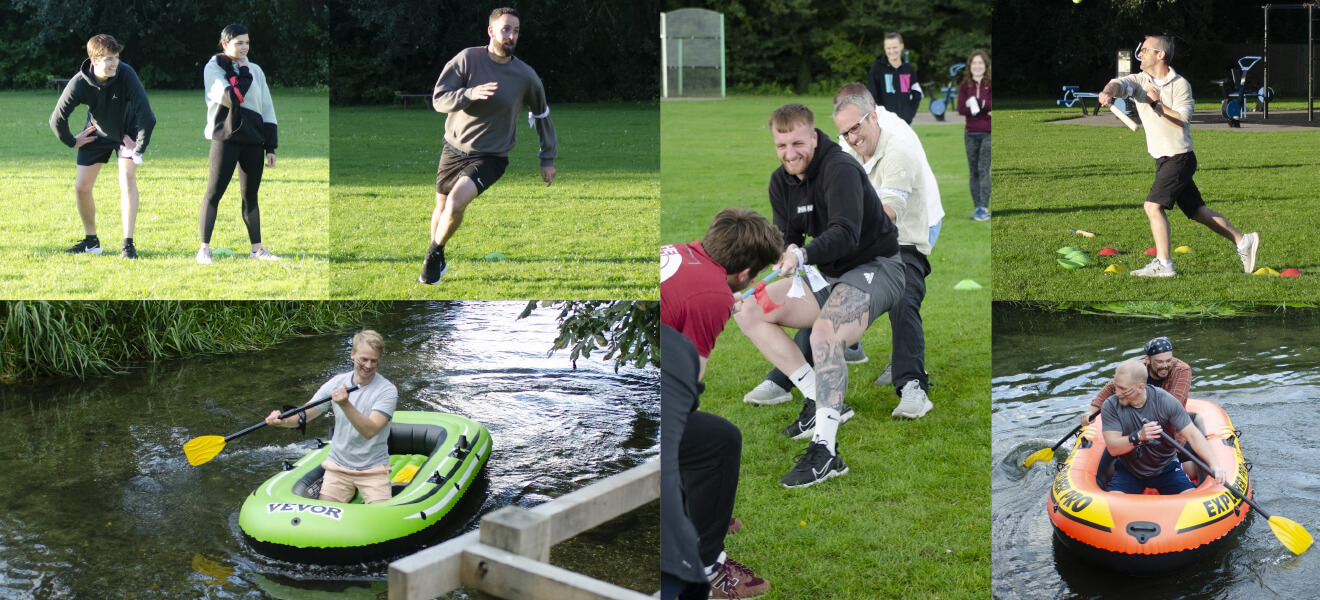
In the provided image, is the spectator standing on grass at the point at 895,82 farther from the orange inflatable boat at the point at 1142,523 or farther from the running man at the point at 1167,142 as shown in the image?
the running man at the point at 1167,142

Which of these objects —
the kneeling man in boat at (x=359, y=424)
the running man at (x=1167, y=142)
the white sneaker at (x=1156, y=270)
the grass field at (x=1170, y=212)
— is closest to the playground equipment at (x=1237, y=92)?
the grass field at (x=1170, y=212)

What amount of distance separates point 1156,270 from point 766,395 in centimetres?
260

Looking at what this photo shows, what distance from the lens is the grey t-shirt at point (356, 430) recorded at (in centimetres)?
350

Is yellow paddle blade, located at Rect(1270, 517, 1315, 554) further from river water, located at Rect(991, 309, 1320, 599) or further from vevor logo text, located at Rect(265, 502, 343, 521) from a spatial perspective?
vevor logo text, located at Rect(265, 502, 343, 521)

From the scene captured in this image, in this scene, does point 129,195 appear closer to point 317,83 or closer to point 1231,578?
point 317,83

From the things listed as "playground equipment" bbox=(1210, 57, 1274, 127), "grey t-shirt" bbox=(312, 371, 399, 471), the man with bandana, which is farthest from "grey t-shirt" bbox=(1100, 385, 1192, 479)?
"grey t-shirt" bbox=(312, 371, 399, 471)

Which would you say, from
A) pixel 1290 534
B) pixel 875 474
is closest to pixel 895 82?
pixel 875 474

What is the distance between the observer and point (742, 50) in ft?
11.6

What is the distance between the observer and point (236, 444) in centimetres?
458

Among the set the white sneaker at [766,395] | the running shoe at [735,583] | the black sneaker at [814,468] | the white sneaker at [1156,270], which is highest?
the white sneaker at [1156,270]

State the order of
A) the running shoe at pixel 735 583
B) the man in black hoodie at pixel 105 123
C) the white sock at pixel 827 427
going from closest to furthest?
the running shoe at pixel 735 583 < the white sock at pixel 827 427 < the man in black hoodie at pixel 105 123

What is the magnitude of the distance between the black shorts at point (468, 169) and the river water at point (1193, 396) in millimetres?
2765

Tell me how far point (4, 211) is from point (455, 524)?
410 centimetres

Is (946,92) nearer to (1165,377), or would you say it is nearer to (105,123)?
(1165,377)
